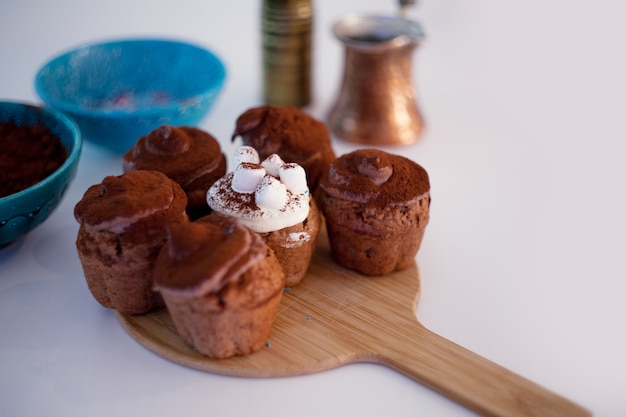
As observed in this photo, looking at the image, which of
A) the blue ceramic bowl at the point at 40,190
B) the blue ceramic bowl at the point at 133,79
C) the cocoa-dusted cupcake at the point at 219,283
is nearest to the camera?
the cocoa-dusted cupcake at the point at 219,283

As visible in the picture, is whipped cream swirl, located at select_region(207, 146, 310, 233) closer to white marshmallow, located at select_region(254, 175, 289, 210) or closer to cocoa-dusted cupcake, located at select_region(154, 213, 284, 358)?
white marshmallow, located at select_region(254, 175, 289, 210)

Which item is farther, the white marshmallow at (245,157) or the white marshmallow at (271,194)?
the white marshmallow at (245,157)

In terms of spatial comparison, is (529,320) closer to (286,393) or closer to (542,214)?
(542,214)

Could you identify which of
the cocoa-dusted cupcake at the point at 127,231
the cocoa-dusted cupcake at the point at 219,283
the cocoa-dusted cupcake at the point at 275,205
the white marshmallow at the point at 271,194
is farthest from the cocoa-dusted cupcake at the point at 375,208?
the cocoa-dusted cupcake at the point at 127,231

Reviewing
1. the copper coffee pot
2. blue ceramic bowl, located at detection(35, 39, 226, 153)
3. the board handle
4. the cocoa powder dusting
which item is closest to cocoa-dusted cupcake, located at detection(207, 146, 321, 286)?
the board handle

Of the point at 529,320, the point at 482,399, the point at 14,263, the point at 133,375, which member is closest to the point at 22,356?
the point at 133,375

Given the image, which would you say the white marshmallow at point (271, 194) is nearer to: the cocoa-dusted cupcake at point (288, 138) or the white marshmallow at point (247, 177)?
the white marshmallow at point (247, 177)

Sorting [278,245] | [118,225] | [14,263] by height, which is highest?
[118,225]
